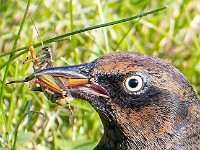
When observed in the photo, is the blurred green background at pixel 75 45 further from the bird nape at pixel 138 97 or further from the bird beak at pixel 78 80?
the bird nape at pixel 138 97

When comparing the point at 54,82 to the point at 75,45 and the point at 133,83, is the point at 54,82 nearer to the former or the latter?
the point at 133,83

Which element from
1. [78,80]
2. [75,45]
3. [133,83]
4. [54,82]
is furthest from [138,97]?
[75,45]

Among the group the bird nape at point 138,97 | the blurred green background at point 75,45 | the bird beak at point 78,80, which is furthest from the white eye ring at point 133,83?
the blurred green background at point 75,45

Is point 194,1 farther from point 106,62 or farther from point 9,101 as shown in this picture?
point 106,62

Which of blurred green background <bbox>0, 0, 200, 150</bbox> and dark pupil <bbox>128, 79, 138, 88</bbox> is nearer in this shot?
dark pupil <bbox>128, 79, 138, 88</bbox>

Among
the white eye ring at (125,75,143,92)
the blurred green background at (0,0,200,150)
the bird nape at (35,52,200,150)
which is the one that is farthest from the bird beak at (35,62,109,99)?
the blurred green background at (0,0,200,150)

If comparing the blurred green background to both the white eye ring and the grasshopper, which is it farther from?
the white eye ring
